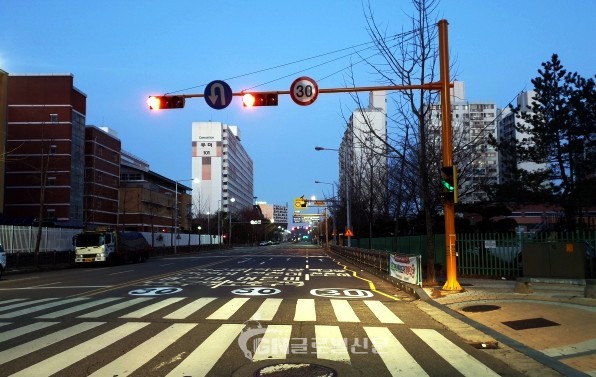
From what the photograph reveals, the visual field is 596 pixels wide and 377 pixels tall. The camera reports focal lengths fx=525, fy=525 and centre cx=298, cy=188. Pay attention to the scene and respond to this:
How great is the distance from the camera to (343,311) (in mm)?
12617

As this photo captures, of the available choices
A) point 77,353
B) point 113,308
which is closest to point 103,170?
point 113,308

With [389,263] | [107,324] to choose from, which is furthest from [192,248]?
[107,324]

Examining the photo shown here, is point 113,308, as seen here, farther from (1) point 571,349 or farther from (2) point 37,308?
(1) point 571,349

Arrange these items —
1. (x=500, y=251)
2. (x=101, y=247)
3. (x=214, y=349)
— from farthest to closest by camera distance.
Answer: (x=101, y=247) → (x=500, y=251) → (x=214, y=349)

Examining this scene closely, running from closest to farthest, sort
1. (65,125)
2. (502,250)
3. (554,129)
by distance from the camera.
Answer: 1. (502,250)
2. (554,129)
3. (65,125)

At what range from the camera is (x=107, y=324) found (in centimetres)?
1045

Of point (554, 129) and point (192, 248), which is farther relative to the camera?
point (192, 248)

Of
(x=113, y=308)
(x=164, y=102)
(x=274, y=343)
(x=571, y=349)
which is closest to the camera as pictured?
(x=571, y=349)

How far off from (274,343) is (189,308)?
484cm

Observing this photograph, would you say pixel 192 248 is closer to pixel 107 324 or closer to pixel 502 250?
pixel 502 250

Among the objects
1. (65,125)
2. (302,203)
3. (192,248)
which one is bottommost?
(192,248)

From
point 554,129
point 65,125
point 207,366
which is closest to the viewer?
point 207,366

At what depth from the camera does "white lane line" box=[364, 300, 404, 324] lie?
11.5m

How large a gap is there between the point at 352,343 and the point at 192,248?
74958mm
